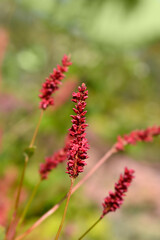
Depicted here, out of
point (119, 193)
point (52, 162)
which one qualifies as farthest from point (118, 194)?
point (52, 162)

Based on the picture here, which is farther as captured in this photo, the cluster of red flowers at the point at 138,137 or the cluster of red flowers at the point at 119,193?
the cluster of red flowers at the point at 138,137

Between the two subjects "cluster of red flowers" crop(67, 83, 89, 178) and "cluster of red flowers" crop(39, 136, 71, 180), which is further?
"cluster of red flowers" crop(39, 136, 71, 180)

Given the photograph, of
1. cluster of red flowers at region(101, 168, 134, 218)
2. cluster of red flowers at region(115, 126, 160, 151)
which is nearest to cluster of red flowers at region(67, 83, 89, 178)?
cluster of red flowers at region(101, 168, 134, 218)

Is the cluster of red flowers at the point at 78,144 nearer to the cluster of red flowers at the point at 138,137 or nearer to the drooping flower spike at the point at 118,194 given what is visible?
the drooping flower spike at the point at 118,194

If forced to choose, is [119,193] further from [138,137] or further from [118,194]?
[138,137]

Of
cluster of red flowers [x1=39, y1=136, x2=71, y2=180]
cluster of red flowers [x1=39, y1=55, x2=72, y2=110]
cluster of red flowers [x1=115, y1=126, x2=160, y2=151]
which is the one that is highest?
cluster of red flowers [x1=39, y1=55, x2=72, y2=110]

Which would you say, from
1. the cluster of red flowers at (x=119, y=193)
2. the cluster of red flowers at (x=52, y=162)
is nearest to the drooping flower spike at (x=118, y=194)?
the cluster of red flowers at (x=119, y=193)

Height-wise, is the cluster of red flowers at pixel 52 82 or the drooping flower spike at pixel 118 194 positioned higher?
the cluster of red flowers at pixel 52 82

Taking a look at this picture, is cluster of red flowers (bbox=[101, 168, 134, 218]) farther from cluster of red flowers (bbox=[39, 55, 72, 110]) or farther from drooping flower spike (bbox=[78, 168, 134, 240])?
cluster of red flowers (bbox=[39, 55, 72, 110])

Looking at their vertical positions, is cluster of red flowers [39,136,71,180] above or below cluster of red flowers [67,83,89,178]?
below

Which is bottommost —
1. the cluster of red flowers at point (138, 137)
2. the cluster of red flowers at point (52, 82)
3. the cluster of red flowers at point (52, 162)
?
the cluster of red flowers at point (52, 162)
